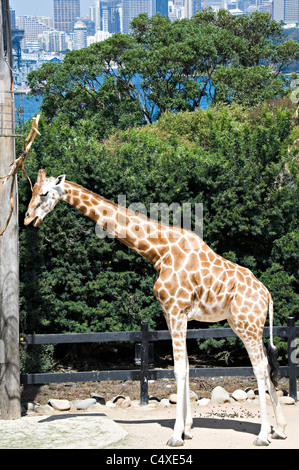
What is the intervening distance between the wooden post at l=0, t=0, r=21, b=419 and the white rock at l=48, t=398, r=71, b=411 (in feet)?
3.10

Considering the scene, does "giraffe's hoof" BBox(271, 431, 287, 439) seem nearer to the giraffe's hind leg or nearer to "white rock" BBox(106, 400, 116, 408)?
the giraffe's hind leg

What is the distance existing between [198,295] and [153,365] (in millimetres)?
4679

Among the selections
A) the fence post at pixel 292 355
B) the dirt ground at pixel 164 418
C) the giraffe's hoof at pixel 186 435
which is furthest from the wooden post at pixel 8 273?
the fence post at pixel 292 355

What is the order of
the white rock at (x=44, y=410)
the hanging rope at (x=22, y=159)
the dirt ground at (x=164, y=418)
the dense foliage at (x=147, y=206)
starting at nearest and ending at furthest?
the hanging rope at (x=22, y=159)
the dirt ground at (x=164, y=418)
the white rock at (x=44, y=410)
the dense foliage at (x=147, y=206)

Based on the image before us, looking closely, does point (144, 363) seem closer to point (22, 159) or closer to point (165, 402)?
point (165, 402)

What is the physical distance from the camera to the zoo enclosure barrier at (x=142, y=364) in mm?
10039

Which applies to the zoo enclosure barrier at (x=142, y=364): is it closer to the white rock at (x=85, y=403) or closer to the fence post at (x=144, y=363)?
the fence post at (x=144, y=363)

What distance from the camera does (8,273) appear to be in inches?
363

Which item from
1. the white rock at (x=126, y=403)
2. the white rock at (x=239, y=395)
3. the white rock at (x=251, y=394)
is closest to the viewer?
the white rock at (x=126, y=403)

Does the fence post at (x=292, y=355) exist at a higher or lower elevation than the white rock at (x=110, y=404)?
higher

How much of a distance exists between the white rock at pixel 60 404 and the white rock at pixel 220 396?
200 centimetres

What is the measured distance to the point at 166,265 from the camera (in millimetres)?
8406

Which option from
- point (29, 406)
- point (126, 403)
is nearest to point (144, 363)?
point (126, 403)

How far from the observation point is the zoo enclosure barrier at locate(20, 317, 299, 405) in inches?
395
